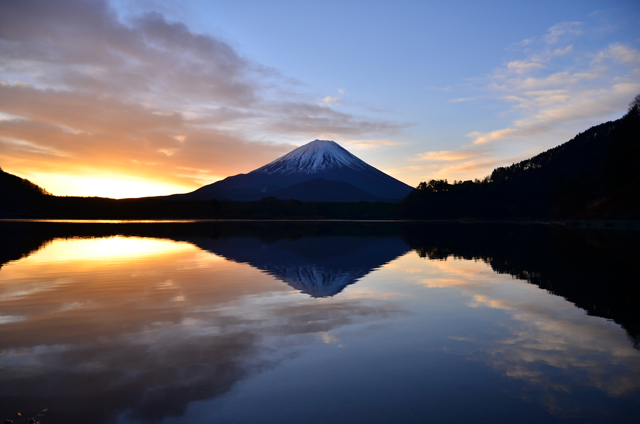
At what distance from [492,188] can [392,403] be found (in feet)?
586

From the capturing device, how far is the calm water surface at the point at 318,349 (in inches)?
238

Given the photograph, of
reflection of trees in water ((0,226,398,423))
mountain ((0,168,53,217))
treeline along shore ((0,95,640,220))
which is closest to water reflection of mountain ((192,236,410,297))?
reflection of trees in water ((0,226,398,423))

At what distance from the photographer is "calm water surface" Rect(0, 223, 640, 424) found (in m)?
6.04

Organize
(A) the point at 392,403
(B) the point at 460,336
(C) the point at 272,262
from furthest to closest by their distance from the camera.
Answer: (C) the point at 272,262, (B) the point at 460,336, (A) the point at 392,403

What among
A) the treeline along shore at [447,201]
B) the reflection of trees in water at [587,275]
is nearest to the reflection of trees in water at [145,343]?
the reflection of trees in water at [587,275]

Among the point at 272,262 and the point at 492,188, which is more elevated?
the point at 492,188

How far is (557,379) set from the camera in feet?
23.3

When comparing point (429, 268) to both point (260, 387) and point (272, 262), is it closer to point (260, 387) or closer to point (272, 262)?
point (272, 262)

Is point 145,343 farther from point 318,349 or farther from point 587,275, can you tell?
point 587,275

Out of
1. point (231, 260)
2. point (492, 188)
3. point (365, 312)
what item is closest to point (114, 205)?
point (492, 188)

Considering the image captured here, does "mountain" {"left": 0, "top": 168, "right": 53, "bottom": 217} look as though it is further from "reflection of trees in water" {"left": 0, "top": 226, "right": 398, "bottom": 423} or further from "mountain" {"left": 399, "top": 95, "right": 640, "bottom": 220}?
"reflection of trees in water" {"left": 0, "top": 226, "right": 398, "bottom": 423}

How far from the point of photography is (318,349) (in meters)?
8.59

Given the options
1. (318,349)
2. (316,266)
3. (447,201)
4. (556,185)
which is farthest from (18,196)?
(318,349)

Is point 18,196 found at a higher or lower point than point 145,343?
higher
